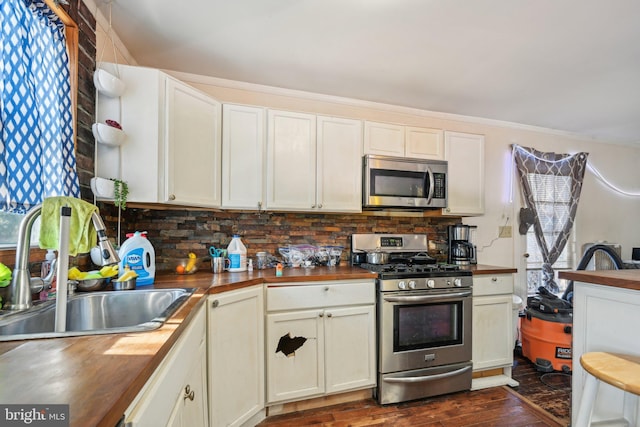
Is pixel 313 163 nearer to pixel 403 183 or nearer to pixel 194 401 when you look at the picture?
pixel 403 183

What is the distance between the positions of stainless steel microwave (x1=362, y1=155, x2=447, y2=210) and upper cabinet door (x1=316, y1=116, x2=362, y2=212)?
91 mm

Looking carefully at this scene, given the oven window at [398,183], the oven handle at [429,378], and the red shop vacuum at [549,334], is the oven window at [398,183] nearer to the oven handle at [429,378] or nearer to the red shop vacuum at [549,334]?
the oven handle at [429,378]

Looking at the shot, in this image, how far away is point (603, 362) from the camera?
3.90ft

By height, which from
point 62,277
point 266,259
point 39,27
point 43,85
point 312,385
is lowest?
point 312,385

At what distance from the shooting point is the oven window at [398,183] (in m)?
2.51

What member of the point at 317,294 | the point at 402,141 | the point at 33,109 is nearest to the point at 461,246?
the point at 402,141

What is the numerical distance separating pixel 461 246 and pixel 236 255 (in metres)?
2.09

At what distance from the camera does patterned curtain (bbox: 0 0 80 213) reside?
112 centimetres

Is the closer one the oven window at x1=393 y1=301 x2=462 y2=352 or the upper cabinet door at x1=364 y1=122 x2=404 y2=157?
the oven window at x1=393 y1=301 x2=462 y2=352

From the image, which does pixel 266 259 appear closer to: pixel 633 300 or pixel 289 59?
pixel 289 59

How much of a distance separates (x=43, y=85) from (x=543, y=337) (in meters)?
3.95

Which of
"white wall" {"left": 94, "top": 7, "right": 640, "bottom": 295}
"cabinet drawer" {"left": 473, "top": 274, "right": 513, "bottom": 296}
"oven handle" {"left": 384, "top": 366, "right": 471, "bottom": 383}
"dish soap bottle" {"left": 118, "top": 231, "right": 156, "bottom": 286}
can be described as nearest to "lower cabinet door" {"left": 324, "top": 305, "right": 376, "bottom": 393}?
"oven handle" {"left": 384, "top": 366, "right": 471, "bottom": 383}

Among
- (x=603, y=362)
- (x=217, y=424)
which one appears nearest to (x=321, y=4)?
(x=603, y=362)

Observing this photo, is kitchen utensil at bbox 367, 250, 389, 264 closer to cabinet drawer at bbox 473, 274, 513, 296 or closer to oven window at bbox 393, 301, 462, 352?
oven window at bbox 393, 301, 462, 352
